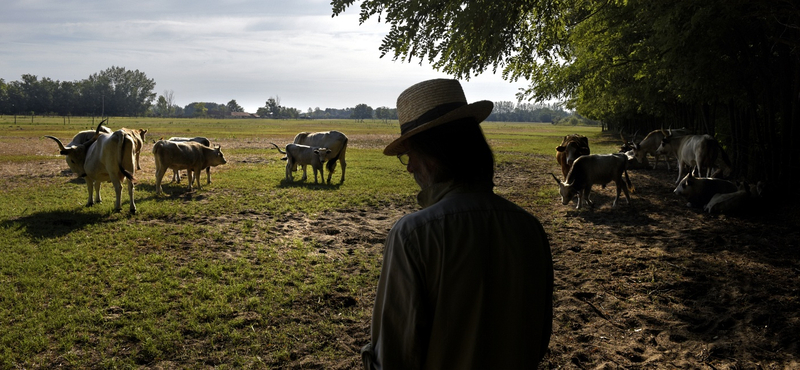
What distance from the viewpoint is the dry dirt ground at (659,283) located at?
4.33m

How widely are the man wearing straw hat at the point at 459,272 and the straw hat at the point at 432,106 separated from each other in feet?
0.05

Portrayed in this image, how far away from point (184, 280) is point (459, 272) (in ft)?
18.2

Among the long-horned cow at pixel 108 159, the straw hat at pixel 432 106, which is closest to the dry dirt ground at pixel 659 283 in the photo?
the straw hat at pixel 432 106

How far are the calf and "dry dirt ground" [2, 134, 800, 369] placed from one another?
1.11ft

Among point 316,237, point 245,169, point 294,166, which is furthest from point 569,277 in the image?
point 245,169

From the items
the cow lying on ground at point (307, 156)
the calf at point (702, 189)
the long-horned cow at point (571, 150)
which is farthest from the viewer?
the cow lying on ground at point (307, 156)

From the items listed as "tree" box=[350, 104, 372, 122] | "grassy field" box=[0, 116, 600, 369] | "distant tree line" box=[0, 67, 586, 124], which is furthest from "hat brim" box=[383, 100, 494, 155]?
"tree" box=[350, 104, 372, 122]

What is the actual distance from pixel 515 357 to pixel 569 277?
5.09 m

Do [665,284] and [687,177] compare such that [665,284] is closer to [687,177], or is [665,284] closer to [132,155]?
[687,177]

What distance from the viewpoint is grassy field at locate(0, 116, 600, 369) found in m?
4.35

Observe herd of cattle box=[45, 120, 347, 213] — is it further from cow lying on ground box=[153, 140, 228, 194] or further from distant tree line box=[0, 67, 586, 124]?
distant tree line box=[0, 67, 586, 124]

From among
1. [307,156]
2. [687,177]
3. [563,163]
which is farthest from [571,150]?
[307,156]

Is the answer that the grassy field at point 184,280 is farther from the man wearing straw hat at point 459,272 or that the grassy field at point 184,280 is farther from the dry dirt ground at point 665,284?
the man wearing straw hat at point 459,272

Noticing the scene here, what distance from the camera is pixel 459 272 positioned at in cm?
159
